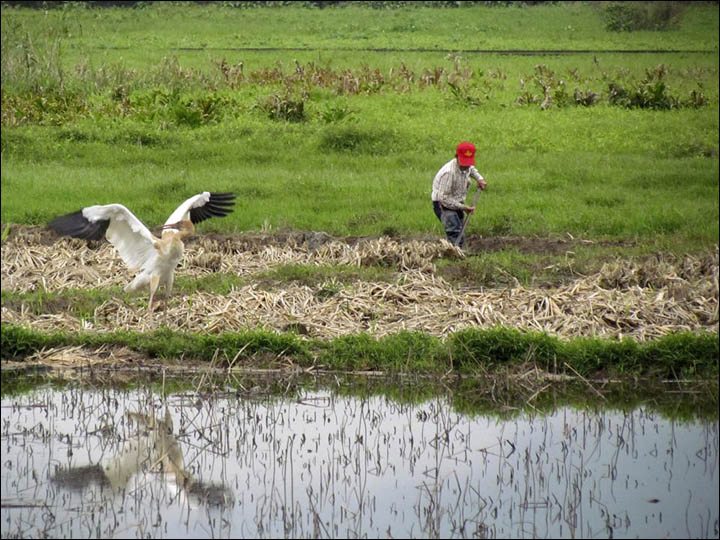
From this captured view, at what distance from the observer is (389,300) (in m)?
11.3

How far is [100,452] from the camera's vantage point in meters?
7.79

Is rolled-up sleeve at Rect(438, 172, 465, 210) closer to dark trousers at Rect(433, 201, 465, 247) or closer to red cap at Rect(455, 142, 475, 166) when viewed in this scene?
dark trousers at Rect(433, 201, 465, 247)

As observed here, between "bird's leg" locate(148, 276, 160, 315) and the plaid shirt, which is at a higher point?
the plaid shirt

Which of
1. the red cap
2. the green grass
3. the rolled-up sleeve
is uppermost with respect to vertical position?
the red cap

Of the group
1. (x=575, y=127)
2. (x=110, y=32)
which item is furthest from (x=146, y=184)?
(x=110, y=32)

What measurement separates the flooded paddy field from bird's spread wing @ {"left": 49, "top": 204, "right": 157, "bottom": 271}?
5.45ft

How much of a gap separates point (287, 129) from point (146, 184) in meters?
3.73

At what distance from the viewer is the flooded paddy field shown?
21.3 ft

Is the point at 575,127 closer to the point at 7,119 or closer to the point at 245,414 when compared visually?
the point at 7,119

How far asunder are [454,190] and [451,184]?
10cm

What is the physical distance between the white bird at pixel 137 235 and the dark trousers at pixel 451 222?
3.10 meters

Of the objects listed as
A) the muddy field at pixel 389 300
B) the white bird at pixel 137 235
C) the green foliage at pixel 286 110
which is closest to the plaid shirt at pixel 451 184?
the muddy field at pixel 389 300

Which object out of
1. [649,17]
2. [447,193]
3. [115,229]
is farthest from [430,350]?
[649,17]

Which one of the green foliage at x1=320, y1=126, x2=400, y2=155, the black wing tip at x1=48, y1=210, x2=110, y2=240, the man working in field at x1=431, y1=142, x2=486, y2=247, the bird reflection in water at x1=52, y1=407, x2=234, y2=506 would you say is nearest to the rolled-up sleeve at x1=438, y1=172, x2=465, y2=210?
the man working in field at x1=431, y1=142, x2=486, y2=247
